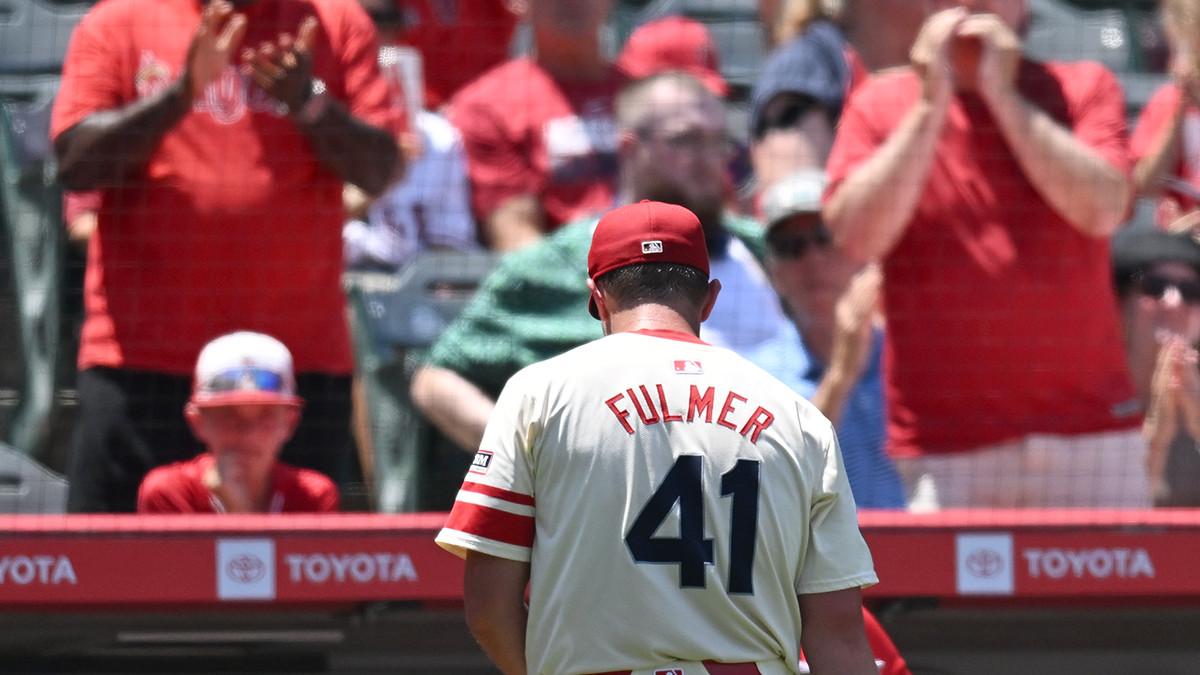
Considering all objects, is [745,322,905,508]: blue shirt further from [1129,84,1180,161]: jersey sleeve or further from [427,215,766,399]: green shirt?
[1129,84,1180,161]: jersey sleeve

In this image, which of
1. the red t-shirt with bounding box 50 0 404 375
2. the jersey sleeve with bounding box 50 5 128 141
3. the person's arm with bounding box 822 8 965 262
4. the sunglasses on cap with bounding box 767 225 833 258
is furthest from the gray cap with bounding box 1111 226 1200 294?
the jersey sleeve with bounding box 50 5 128 141

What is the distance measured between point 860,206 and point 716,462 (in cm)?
199

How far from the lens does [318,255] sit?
13.1 feet

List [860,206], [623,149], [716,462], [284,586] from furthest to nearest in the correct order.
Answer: [623,149] < [860,206] < [284,586] < [716,462]

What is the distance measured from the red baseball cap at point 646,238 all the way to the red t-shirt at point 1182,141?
A: 8.59 feet

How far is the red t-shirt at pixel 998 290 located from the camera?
12.5 ft

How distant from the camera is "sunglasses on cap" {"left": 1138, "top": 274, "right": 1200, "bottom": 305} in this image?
4027mm

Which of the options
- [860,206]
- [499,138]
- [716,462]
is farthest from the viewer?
[499,138]

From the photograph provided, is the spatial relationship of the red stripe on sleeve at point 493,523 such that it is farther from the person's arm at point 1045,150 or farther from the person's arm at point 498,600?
the person's arm at point 1045,150

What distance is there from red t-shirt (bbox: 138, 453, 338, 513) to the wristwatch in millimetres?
909

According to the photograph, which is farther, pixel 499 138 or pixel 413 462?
pixel 499 138

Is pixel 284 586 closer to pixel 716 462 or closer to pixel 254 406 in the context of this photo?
pixel 254 406

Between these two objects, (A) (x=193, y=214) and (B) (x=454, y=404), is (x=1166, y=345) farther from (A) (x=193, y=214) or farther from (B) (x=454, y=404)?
(A) (x=193, y=214)

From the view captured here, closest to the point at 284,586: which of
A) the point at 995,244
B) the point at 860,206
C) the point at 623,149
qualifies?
the point at 623,149
